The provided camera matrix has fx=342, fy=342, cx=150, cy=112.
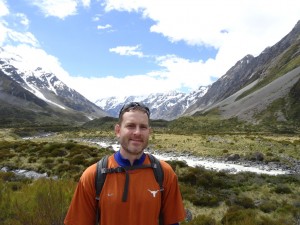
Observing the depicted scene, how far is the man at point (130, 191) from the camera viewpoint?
4.14m

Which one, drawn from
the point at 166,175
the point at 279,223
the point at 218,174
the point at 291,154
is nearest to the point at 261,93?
the point at 291,154

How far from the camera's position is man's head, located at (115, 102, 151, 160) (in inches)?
172

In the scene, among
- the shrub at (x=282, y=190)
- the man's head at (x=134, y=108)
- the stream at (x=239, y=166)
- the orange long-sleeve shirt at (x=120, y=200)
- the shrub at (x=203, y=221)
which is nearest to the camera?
the orange long-sleeve shirt at (x=120, y=200)

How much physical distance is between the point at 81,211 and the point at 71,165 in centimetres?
1775

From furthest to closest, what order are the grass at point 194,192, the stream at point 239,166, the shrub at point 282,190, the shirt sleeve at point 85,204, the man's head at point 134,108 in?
the stream at point 239,166 < the shrub at point 282,190 < the grass at point 194,192 < the man's head at point 134,108 < the shirt sleeve at point 85,204

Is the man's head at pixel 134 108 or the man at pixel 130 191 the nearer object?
the man at pixel 130 191

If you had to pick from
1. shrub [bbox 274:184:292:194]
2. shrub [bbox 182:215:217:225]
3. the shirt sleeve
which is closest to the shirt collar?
the shirt sleeve

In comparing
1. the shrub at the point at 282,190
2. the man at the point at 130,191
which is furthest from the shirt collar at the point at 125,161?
the shrub at the point at 282,190

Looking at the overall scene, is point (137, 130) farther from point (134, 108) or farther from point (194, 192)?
point (194, 192)

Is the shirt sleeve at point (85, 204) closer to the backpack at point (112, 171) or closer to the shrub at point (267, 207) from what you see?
the backpack at point (112, 171)

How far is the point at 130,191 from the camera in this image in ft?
13.6

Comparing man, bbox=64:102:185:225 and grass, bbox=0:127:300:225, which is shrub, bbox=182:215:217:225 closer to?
grass, bbox=0:127:300:225

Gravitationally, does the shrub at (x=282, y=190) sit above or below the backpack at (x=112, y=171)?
below

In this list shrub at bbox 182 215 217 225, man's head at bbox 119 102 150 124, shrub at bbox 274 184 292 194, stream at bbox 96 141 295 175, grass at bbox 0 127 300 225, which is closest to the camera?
man's head at bbox 119 102 150 124
